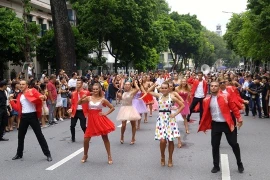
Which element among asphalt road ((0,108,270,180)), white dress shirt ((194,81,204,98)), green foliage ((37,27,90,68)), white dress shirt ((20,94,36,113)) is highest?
green foliage ((37,27,90,68))

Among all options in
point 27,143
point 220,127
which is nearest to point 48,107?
point 27,143

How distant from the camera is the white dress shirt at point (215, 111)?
7793 millimetres

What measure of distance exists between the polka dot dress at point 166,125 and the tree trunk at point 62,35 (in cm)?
1786

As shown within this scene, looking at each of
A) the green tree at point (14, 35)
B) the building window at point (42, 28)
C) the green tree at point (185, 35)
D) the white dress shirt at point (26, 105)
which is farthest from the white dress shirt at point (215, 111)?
the green tree at point (185, 35)

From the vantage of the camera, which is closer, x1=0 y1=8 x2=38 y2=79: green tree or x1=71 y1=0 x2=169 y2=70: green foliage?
x1=0 y1=8 x2=38 y2=79: green tree

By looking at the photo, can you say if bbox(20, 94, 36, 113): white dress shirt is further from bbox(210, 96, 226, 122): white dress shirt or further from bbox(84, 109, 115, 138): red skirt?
bbox(210, 96, 226, 122): white dress shirt

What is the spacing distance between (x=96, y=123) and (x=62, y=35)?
58.5 feet

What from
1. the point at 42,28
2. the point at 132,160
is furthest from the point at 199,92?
the point at 42,28

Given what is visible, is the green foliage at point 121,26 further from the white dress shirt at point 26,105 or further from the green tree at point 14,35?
the white dress shirt at point 26,105

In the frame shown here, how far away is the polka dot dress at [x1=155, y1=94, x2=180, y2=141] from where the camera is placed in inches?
323

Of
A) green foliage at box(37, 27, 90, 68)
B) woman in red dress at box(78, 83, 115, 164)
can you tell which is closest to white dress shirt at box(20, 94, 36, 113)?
woman in red dress at box(78, 83, 115, 164)

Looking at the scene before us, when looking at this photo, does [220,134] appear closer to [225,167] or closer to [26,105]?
[225,167]

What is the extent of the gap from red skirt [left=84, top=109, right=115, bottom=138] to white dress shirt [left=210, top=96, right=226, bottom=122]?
2.13m

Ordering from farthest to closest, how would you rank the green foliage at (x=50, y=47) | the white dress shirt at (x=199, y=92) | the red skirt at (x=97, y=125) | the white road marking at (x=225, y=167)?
1. the green foliage at (x=50, y=47)
2. the white dress shirt at (x=199, y=92)
3. the red skirt at (x=97, y=125)
4. the white road marking at (x=225, y=167)
